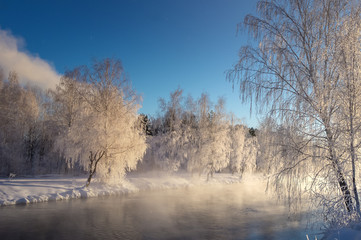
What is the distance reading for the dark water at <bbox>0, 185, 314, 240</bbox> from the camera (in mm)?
9312

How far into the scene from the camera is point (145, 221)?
11297 millimetres

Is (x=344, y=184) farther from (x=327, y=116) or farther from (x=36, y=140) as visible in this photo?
(x=36, y=140)

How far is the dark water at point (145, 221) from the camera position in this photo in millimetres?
9312

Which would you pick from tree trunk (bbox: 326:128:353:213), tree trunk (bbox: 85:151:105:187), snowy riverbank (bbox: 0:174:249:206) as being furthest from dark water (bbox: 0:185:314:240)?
tree trunk (bbox: 326:128:353:213)

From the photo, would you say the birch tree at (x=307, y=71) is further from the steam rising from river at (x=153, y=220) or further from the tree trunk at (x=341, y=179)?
the steam rising from river at (x=153, y=220)

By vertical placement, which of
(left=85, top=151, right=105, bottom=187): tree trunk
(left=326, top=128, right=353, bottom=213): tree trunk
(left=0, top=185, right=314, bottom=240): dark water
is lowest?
(left=0, top=185, right=314, bottom=240): dark water

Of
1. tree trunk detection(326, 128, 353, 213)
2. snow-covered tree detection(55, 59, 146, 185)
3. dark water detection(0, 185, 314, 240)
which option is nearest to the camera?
tree trunk detection(326, 128, 353, 213)

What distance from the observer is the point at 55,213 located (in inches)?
479

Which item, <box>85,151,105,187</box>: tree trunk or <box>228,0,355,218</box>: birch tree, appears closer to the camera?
<box>228,0,355,218</box>: birch tree

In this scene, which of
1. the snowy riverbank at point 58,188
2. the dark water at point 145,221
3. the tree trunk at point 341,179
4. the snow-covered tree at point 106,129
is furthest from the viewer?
the snow-covered tree at point 106,129

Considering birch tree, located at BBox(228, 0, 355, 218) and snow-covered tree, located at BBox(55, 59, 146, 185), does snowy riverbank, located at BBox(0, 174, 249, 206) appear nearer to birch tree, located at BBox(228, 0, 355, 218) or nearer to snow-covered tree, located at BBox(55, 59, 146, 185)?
snow-covered tree, located at BBox(55, 59, 146, 185)

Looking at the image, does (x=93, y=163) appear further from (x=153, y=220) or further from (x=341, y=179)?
(x=341, y=179)

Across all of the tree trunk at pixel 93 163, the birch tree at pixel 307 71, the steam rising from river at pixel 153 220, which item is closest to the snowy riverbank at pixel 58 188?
the tree trunk at pixel 93 163

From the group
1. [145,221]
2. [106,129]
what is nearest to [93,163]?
[106,129]
